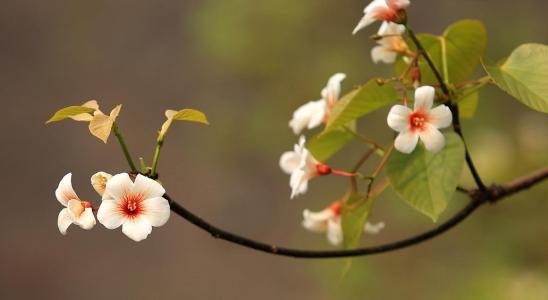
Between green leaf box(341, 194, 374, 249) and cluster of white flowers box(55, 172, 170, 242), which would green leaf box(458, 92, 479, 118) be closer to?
green leaf box(341, 194, 374, 249)

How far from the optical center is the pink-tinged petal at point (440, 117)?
44 centimetres

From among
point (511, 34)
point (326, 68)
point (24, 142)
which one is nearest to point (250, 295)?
point (326, 68)

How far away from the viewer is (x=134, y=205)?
0.39m

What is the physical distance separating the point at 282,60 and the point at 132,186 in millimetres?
1723

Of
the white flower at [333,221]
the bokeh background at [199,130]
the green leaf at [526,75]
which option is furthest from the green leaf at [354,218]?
the bokeh background at [199,130]

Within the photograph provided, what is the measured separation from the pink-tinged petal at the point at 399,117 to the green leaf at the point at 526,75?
61mm

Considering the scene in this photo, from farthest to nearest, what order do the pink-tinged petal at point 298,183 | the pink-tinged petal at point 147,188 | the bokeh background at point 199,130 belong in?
the bokeh background at point 199,130
the pink-tinged petal at point 298,183
the pink-tinged petal at point 147,188

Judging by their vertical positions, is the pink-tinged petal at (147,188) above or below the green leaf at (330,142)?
above

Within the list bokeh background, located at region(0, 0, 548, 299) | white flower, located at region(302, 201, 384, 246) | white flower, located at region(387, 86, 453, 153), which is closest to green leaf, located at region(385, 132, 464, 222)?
white flower, located at region(387, 86, 453, 153)

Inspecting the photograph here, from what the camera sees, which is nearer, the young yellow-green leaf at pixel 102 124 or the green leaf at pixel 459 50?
the young yellow-green leaf at pixel 102 124

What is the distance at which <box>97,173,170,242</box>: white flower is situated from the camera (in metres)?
0.39

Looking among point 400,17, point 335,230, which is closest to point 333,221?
point 335,230

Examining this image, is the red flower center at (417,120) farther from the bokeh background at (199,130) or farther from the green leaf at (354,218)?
the bokeh background at (199,130)

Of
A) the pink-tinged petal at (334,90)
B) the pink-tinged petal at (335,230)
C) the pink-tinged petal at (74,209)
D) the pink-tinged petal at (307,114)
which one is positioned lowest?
the pink-tinged petal at (335,230)
